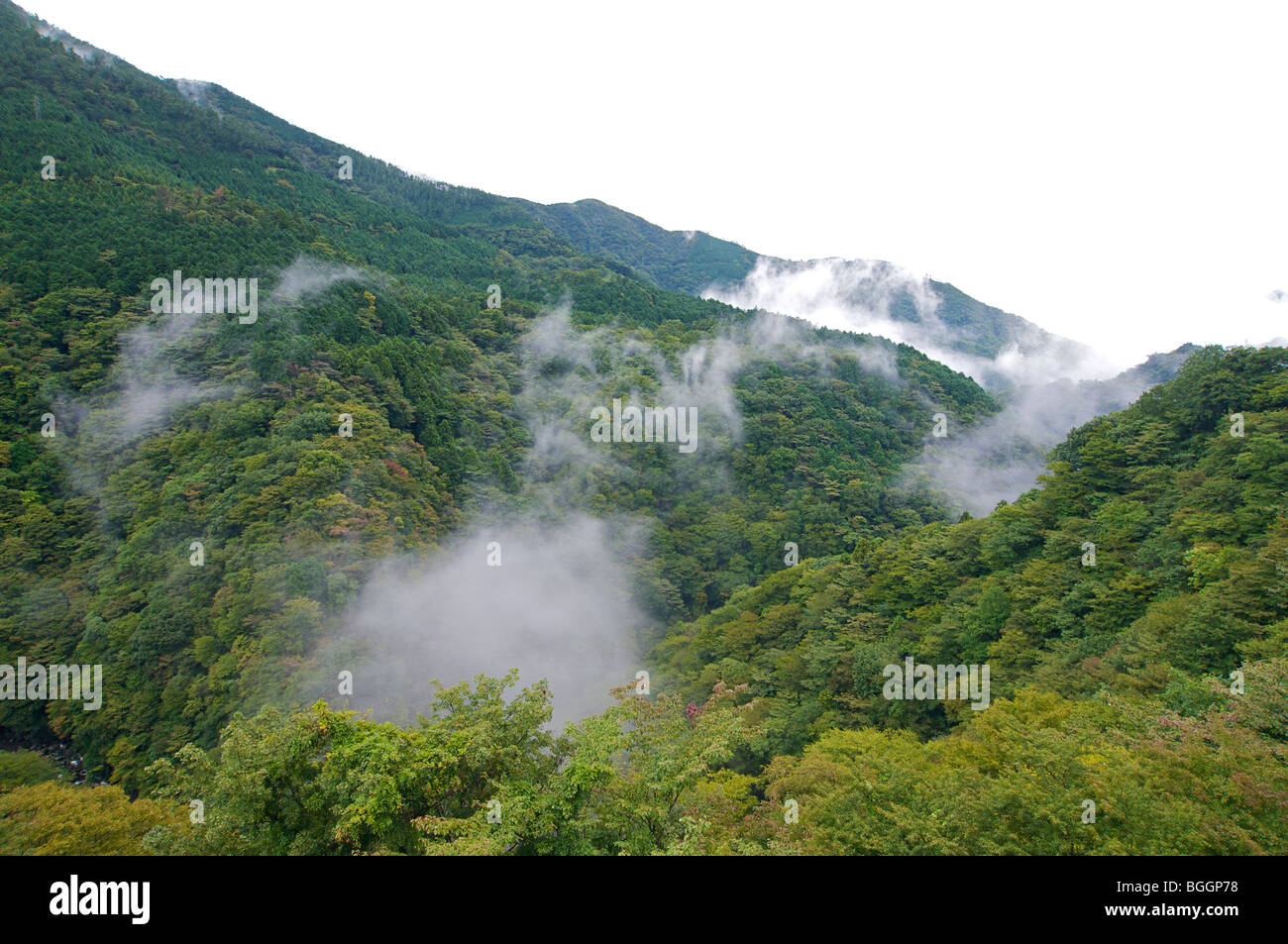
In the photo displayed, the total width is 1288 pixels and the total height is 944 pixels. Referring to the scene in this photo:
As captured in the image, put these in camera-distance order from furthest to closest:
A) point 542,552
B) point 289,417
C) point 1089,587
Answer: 1. point 542,552
2. point 289,417
3. point 1089,587

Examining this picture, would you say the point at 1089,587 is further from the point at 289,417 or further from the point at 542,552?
the point at 289,417

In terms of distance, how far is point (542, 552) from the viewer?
2618 inches

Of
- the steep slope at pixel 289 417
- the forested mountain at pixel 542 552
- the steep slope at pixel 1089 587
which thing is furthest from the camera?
the steep slope at pixel 289 417

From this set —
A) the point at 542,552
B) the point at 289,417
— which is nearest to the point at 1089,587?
the point at 542,552

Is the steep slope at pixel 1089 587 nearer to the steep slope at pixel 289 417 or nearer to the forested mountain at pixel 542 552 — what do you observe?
the forested mountain at pixel 542 552

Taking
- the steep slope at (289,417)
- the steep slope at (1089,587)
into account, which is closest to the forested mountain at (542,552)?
the steep slope at (1089,587)

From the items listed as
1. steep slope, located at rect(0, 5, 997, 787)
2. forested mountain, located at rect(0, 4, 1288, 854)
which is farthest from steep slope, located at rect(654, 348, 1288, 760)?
steep slope, located at rect(0, 5, 997, 787)

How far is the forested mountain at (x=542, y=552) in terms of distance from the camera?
44.2 feet

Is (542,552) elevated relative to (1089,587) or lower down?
lower down

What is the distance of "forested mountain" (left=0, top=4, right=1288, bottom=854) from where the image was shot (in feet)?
44.2

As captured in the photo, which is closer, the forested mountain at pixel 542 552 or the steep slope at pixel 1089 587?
the forested mountain at pixel 542 552

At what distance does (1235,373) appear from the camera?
113 feet

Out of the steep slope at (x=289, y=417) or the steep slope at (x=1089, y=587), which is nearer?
the steep slope at (x=1089, y=587)

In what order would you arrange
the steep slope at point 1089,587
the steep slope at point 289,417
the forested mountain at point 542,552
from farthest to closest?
Answer: the steep slope at point 289,417 → the steep slope at point 1089,587 → the forested mountain at point 542,552
